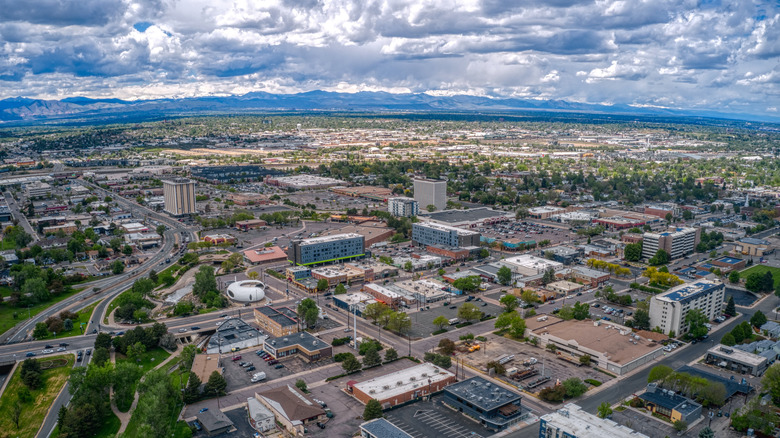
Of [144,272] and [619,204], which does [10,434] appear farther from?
[619,204]

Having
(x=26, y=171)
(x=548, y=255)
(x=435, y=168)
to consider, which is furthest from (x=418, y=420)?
(x=26, y=171)

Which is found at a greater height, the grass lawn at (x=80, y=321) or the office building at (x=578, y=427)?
the office building at (x=578, y=427)

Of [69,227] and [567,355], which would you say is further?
[69,227]

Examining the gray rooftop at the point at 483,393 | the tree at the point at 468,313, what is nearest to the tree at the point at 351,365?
the gray rooftop at the point at 483,393

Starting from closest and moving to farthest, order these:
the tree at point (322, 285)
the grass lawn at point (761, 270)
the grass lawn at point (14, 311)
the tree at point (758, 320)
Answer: the tree at point (758, 320) → the grass lawn at point (14, 311) → the tree at point (322, 285) → the grass lawn at point (761, 270)

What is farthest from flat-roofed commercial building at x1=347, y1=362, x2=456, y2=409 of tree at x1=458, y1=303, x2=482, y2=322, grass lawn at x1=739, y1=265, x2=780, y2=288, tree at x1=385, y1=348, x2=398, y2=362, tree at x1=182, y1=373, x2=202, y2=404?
grass lawn at x1=739, y1=265, x2=780, y2=288

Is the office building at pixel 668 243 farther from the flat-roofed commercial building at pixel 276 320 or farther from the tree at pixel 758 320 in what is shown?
the flat-roofed commercial building at pixel 276 320

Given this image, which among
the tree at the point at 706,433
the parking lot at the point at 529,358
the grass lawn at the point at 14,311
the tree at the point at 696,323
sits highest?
the tree at the point at 696,323
